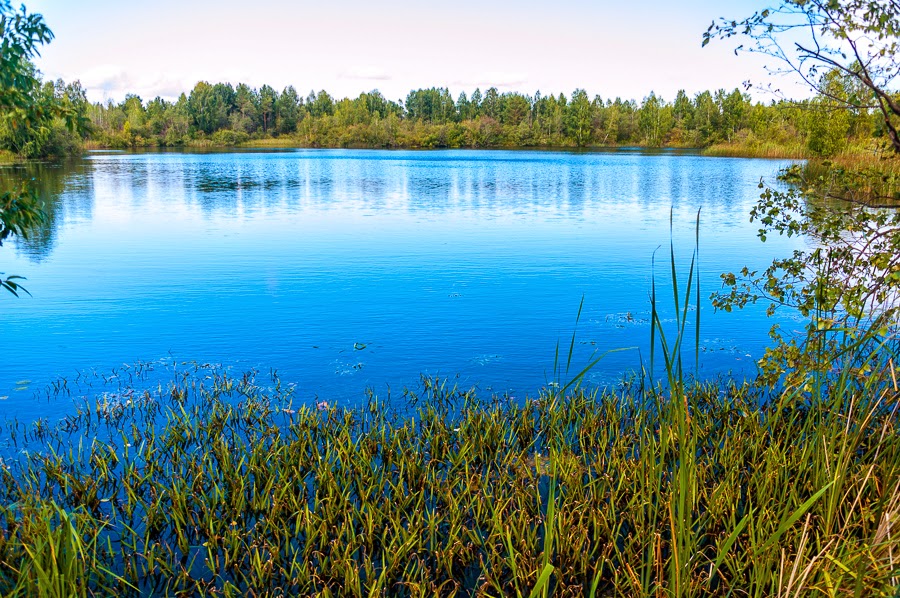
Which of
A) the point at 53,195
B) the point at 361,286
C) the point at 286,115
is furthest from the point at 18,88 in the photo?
the point at 286,115

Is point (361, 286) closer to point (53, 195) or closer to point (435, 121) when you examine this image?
point (53, 195)

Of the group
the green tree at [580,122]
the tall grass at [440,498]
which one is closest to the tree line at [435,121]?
the green tree at [580,122]

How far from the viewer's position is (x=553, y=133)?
151250 mm

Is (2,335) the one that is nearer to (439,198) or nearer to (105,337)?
(105,337)

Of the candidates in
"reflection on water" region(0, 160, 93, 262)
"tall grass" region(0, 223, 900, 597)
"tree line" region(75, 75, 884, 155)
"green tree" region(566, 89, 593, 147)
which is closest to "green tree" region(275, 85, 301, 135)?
"tree line" region(75, 75, 884, 155)

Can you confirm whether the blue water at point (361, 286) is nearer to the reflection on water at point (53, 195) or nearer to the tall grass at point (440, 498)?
the reflection on water at point (53, 195)

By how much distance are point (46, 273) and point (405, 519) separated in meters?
17.7

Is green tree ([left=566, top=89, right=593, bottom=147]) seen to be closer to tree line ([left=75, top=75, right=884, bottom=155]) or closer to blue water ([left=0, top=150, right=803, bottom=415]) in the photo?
tree line ([left=75, top=75, right=884, bottom=155])

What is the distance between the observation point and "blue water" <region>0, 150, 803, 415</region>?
40.1 feet

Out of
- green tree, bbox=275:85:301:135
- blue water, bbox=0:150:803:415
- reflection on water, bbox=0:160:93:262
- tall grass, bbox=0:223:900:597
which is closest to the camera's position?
tall grass, bbox=0:223:900:597

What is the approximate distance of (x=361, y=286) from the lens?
1798cm

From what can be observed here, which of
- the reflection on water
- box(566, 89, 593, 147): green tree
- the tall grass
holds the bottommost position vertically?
the tall grass

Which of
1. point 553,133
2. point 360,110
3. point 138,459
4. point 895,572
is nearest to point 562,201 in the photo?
point 138,459

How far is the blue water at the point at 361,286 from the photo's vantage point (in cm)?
1223
